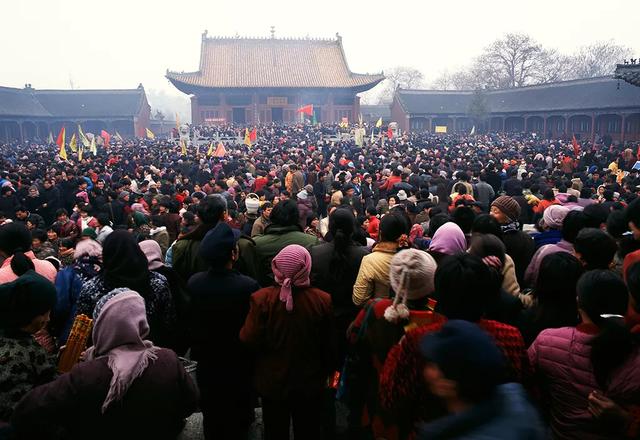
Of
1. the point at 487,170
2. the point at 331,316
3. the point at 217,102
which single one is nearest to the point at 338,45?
the point at 217,102

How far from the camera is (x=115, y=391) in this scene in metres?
2.31

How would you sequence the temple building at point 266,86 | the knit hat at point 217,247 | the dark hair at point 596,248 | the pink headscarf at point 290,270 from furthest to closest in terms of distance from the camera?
1. the temple building at point 266,86
2. the knit hat at point 217,247
3. the dark hair at point 596,248
4. the pink headscarf at point 290,270

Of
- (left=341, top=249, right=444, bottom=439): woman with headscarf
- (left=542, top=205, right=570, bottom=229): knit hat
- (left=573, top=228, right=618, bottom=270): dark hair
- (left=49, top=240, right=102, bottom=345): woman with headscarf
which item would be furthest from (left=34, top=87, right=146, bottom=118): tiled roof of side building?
(left=573, top=228, right=618, bottom=270): dark hair

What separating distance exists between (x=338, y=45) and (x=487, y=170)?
39.8 m

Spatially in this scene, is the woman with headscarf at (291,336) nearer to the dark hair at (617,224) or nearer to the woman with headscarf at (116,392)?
the woman with headscarf at (116,392)

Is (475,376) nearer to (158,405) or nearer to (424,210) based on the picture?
(158,405)

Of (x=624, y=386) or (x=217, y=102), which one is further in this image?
(x=217, y=102)

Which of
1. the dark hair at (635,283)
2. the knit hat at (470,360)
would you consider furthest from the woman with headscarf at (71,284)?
the dark hair at (635,283)

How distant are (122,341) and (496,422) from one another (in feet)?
5.32

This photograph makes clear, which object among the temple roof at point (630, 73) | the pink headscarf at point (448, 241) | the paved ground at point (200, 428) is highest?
the temple roof at point (630, 73)

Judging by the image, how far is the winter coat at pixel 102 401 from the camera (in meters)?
2.22

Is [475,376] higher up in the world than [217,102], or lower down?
lower down

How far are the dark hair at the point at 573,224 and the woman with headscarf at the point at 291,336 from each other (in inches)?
90.7

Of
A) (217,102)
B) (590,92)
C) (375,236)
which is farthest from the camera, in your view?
(217,102)
